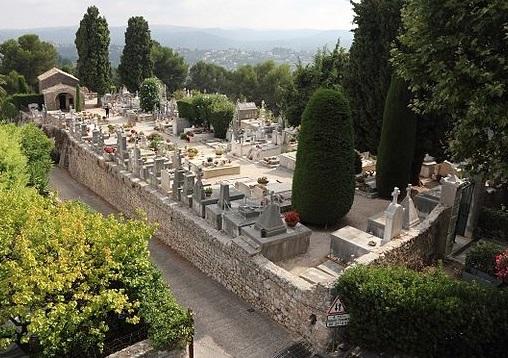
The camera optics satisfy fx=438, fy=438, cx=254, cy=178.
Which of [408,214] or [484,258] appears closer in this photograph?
[484,258]

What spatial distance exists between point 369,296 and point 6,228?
8.18m

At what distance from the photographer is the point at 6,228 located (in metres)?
9.59

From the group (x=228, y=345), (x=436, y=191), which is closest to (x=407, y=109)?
(x=436, y=191)

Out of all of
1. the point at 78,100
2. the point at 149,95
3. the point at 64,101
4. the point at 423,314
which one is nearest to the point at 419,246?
the point at 423,314

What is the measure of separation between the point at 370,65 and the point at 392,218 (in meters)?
8.57

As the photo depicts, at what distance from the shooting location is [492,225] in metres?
15.4

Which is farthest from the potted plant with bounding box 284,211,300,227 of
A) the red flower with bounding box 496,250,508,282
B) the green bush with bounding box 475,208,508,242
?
the green bush with bounding box 475,208,508,242

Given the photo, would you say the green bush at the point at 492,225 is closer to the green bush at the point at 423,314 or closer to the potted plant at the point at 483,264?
the potted plant at the point at 483,264

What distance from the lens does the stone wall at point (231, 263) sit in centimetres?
1088

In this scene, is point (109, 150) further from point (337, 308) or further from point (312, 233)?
point (337, 308)

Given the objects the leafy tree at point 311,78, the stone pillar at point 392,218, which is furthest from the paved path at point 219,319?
the leafy tree at point 311,78

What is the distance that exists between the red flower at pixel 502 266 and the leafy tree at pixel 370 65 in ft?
29.5

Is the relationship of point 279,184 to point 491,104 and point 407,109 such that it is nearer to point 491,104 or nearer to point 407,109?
point 407,109

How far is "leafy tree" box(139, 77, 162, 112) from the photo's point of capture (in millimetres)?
38438
